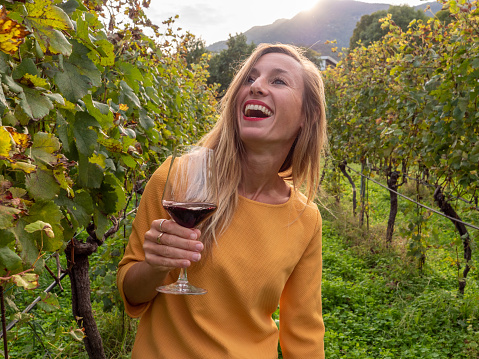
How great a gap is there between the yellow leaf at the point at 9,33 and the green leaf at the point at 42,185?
0.88 ft

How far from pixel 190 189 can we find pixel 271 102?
0.71 meters

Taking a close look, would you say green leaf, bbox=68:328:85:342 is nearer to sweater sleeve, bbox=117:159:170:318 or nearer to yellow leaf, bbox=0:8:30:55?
sweater sleeve, bbox=117:159:170:318

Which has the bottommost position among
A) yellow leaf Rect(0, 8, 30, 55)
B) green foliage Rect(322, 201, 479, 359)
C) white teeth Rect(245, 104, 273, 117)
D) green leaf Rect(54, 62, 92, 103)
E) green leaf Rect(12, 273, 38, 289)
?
green foliage Rect(322, 201, 479, 359)

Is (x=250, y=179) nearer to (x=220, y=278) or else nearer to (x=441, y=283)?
(x=220, y=278)

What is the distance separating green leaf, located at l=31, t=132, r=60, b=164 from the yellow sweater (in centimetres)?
65

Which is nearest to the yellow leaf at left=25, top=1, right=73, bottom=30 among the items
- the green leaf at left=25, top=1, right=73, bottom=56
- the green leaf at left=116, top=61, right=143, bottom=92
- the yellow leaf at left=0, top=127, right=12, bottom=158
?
the green leaf at left=25, top=1, right=73, bottom=56

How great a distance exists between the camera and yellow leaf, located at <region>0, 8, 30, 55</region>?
0.68 meters

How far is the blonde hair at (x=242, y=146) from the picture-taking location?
1.67m

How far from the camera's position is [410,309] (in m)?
4.89

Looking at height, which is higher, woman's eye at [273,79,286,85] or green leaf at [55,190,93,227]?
woman's eye at [273,79,286,85]

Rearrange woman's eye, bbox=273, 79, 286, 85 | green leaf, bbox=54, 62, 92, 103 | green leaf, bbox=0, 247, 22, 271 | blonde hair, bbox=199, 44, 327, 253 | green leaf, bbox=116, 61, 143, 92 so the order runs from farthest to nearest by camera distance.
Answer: green leaf, bbox=116, 61, 143, 92 → woman's eye, bbox=273, 79, 286, 85 → blonde hair, bbox=199, 44, 327, 253 → green leaf, bbox=54, 62, 92, 103 → green leaf, bbox=0, 247, 22, 271

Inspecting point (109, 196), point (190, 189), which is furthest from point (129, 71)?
point (190, 189)

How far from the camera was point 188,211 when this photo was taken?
3.64 ft

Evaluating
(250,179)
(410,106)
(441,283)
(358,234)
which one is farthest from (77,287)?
(358,234)
